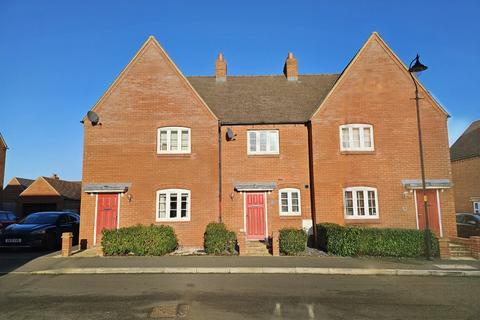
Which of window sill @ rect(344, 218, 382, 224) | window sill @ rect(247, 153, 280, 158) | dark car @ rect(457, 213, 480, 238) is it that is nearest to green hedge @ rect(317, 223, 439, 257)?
window sill @ rect(344, 218, 382, 224)

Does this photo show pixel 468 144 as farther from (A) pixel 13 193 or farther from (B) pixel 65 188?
(A) pixel 13 193

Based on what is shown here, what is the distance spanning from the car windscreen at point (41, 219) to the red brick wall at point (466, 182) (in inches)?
1433

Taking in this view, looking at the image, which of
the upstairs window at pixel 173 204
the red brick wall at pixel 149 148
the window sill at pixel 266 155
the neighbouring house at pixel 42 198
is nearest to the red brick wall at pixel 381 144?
the window sill at pixel 266 155

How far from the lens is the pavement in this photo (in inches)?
388

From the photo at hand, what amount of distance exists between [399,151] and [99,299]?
46.4 feet

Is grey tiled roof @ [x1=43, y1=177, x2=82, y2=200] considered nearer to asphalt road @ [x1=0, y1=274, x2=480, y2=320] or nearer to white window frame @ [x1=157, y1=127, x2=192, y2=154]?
white window frame @ [x1=157, y1=127, x2=192, y2=154]

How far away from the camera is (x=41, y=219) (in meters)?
15.3

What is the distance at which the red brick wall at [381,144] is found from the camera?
49.7 ft

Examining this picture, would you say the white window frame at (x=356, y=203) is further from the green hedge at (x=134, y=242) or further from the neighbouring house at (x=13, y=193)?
the neighbouring house at (x=13, y=193)

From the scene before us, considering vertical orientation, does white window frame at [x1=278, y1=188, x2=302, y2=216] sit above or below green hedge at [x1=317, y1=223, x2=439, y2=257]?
above

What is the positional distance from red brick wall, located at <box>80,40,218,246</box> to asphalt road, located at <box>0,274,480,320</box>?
5850 mm

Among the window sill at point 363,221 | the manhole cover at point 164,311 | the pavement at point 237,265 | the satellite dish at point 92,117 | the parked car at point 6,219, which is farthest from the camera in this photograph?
the parked car at point 6,219

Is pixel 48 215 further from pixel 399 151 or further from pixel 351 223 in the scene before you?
pixel 399 151

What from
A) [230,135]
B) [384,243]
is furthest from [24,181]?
[384,243]
